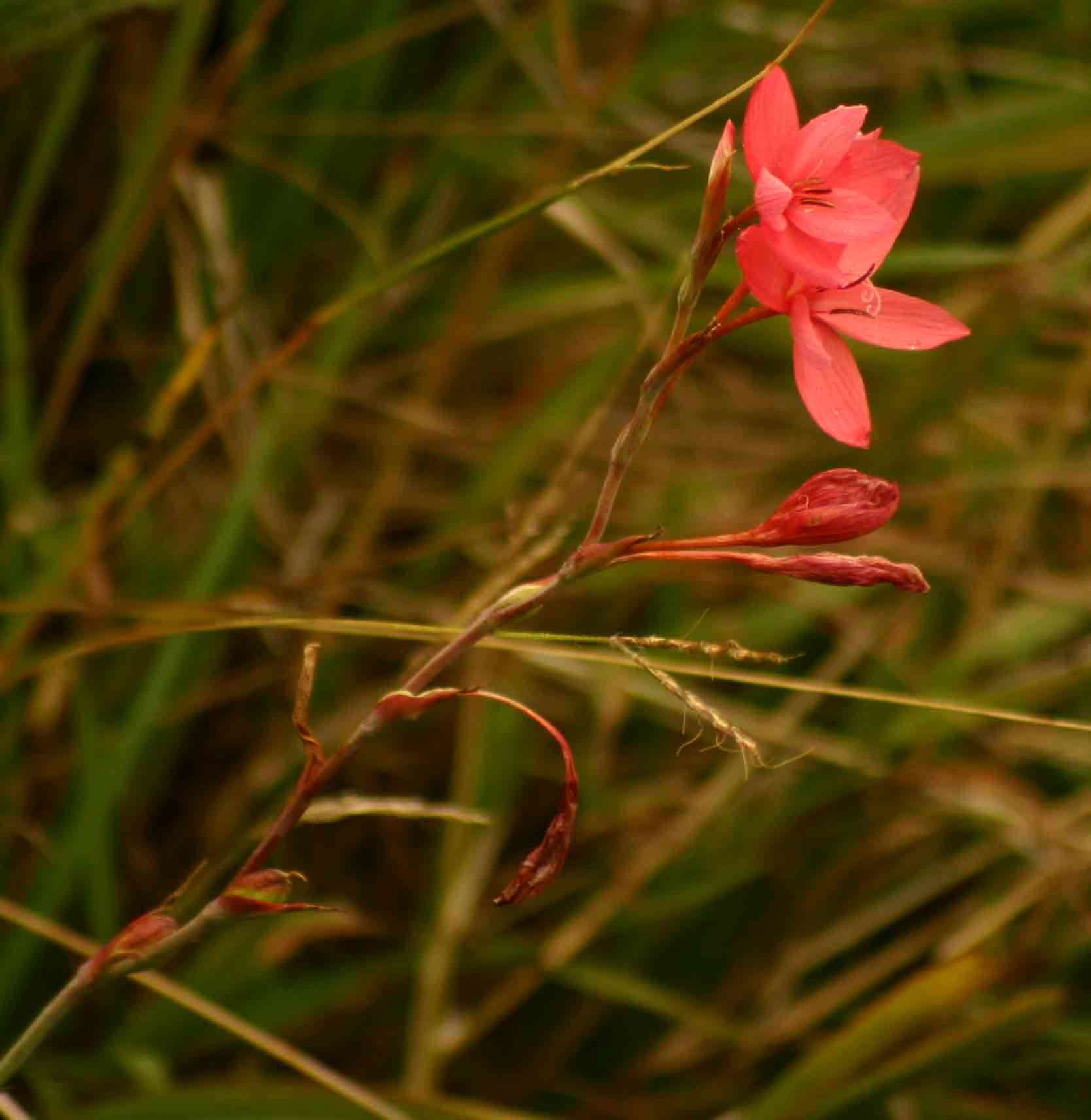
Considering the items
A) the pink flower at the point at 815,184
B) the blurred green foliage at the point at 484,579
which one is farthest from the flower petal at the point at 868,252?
the blurred green foliage at the point at 484,579

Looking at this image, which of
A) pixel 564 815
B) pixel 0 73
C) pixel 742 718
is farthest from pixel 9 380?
pixel 564 815

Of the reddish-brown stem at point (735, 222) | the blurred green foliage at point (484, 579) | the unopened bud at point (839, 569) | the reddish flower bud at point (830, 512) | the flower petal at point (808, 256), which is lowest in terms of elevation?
the blurred green foliage at point (484, 579)

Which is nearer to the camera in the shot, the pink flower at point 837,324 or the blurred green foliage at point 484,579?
the pink flower at point 837,324

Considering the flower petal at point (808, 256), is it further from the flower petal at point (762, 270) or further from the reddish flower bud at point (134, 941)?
the reddish flower bud at point (134, 941)

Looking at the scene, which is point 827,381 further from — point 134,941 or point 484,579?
point 484,579

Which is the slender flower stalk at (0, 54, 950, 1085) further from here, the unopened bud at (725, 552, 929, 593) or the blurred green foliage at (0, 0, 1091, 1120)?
the blurred green foliage at (0, 0, 1091, 1120)

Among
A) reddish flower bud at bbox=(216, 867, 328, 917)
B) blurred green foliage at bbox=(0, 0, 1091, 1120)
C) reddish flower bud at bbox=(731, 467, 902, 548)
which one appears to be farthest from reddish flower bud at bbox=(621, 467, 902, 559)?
blurred green foliage at bbox=(0, 0, 1091, 1120)

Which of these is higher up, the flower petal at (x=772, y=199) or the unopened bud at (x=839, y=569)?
the flower petal at (x=772, y=199)
